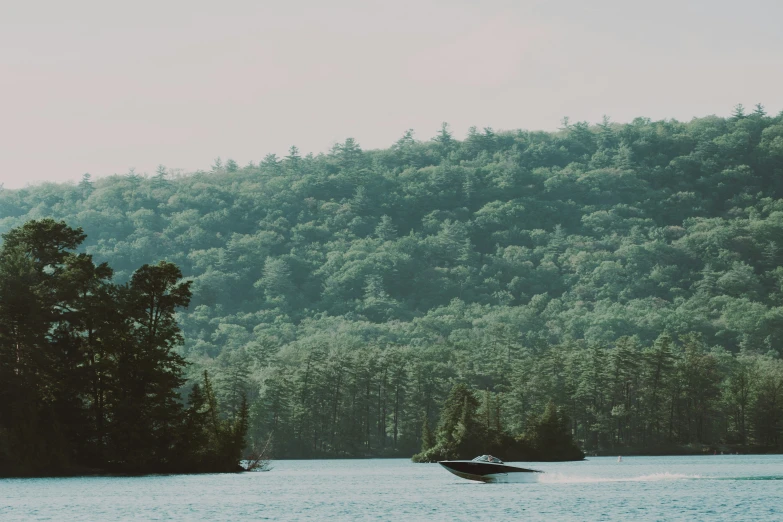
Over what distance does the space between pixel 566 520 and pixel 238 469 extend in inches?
1976

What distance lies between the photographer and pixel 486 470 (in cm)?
8662

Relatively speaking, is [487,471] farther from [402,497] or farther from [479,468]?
[402,497]

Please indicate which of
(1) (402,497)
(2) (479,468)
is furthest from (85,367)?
(2) (479,468)

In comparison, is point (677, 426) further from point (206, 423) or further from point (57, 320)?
point (57, 320)

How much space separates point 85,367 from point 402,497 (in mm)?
31871

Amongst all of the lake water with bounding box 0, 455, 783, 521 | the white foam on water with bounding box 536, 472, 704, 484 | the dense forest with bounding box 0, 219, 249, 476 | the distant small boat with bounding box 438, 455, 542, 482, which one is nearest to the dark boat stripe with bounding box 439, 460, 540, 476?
the distant small boat with bounding box 438, 455, 542, 482

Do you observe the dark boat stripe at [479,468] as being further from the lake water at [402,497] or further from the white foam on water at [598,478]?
the white foam on water at [598,478]

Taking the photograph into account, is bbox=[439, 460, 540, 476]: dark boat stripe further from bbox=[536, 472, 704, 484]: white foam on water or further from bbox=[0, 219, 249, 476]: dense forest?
bbox=[0, 219, 249, 476]: dense forest

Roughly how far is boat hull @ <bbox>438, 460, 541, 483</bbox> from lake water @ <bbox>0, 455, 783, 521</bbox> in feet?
2.40

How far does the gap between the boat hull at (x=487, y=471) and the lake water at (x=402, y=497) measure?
73 centimetres

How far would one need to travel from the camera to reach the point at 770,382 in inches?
6181

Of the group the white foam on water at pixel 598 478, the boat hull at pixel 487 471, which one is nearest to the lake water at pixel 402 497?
the white foam on water at pixel 598 478

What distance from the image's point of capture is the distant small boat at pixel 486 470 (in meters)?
86.6

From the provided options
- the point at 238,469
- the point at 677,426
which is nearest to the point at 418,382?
the point at 677,426
